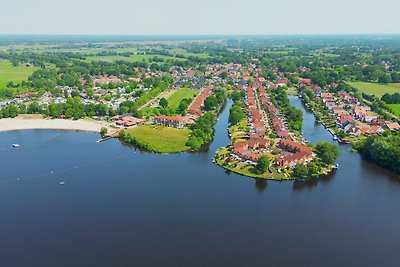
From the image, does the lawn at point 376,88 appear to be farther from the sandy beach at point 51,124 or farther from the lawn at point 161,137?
the sandy beach at point 51,124

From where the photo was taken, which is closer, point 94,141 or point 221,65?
point 94,141

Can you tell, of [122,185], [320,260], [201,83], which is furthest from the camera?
[201,83]

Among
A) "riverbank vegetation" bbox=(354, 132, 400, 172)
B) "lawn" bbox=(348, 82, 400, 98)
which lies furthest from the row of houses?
"riverbank vegetation" bbox=(354, 132, 400, 172)

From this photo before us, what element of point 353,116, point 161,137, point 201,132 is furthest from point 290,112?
point 161,137

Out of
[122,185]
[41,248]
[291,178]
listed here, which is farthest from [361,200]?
[41,248]

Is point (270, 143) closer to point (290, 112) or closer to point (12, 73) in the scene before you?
point (290, 112)

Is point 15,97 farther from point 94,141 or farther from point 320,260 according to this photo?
point 320,260
